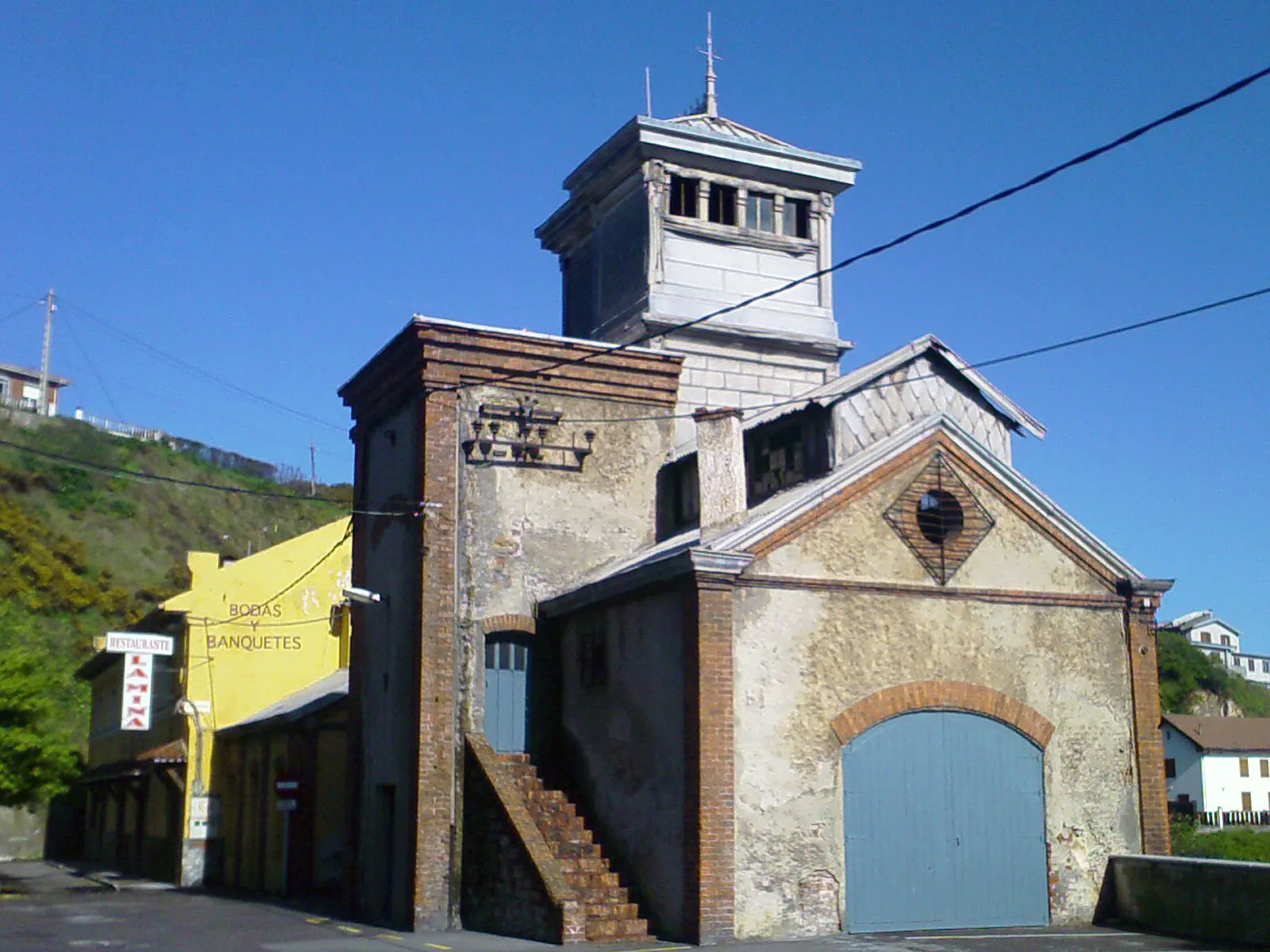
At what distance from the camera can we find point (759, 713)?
15.6 meters

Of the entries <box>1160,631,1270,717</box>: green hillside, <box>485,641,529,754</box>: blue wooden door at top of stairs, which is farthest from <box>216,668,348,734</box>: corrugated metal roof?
<box>1160,631,1270,717</box>: green hillside

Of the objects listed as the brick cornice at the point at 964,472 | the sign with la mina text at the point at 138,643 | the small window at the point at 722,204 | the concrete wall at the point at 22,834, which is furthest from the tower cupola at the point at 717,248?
the concrete wall at the point at 22,834

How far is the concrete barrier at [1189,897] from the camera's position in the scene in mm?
14844

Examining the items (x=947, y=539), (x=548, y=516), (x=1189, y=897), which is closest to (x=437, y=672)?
(x=548, y=516)

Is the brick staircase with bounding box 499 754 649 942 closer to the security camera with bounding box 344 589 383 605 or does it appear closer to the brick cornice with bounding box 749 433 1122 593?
the security camera with bounding box 344 589 383 605

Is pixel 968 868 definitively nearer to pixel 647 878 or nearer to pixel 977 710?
pixel 977 710

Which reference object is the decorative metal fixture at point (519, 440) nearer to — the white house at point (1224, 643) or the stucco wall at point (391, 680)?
the stucco wall at point (391, 680)

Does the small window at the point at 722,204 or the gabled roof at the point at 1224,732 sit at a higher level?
the small window at the point at 722,204

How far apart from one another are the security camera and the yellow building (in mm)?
6126

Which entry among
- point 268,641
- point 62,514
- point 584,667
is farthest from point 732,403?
point 62,514

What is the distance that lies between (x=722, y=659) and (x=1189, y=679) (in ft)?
259

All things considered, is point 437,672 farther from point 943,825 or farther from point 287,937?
point 943,825

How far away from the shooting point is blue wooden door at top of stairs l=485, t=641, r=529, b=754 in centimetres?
1877

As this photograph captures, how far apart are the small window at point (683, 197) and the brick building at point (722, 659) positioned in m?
4.20
